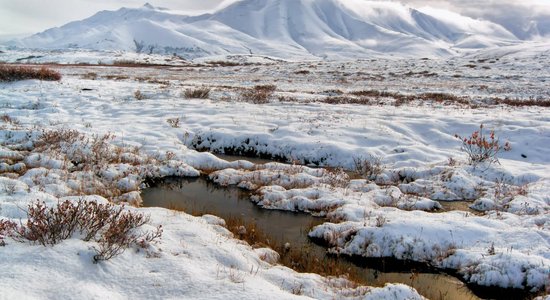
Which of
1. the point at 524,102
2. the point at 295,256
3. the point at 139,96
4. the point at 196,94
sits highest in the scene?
the point at 524,102

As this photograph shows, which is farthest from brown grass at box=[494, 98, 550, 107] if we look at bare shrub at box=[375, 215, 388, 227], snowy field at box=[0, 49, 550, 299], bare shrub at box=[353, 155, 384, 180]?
bare shrub at box=[375, 215, 388, 227]

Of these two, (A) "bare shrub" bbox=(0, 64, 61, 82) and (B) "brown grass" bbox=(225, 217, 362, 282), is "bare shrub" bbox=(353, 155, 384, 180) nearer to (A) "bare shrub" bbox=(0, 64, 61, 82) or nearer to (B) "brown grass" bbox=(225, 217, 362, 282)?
(B) "brown grass" bbox=(225, 217, 362, 282)

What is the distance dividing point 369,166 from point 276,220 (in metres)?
4.57

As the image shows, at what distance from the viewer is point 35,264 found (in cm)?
528

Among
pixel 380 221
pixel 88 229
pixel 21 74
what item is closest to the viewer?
pixel 88 229

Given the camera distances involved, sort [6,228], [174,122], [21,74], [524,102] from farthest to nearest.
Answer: [21,74], [524,102], [174,122], [6,228]

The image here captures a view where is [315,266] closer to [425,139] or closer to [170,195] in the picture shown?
[170,195]

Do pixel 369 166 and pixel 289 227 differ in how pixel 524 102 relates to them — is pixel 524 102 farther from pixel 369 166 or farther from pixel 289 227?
pixel 289 227

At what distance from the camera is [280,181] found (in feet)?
→ 38.6

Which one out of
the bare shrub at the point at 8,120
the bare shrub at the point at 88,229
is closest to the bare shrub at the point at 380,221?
the bare shrub at the point at 88,229

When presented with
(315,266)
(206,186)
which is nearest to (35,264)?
(315,266)

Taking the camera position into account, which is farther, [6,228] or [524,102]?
[524,102]

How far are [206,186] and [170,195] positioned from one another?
50.0 inches

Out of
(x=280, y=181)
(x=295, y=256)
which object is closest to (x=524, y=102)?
(x=280, y=181)
